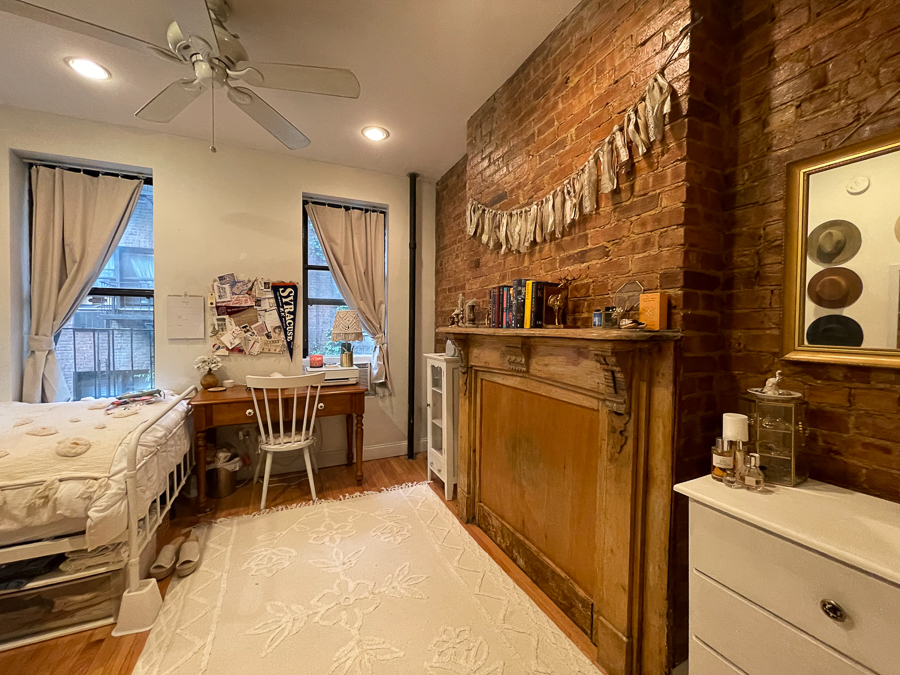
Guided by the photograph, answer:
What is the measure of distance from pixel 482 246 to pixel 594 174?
3.21 feet

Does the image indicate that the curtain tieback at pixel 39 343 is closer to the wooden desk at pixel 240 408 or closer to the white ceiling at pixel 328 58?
the wooden desk at pixel 240 408

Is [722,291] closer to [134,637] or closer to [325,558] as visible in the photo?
[325,558]

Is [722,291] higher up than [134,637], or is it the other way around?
[722,291]

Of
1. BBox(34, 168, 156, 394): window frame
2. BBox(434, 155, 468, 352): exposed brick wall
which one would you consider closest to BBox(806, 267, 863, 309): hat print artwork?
BBox(434, 155, 468, 352): exposed brick wall

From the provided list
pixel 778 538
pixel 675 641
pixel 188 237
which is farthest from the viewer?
pixel 188 237

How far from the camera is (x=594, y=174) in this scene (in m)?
1.44

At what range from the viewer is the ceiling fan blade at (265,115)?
1.60 metres

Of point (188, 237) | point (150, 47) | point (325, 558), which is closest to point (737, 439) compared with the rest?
point (325, 558)

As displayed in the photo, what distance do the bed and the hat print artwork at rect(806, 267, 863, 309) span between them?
2449mm

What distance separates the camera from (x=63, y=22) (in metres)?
1.21

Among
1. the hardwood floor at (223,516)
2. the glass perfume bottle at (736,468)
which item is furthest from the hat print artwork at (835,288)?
the hardwood floor at (223,516)

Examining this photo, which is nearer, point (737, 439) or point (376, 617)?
point (737, 439)

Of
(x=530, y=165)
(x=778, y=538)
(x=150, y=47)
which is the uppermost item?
(x=150, y=47)

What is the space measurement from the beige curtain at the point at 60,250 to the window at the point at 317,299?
132 centimetres
